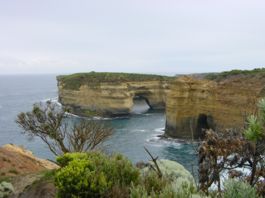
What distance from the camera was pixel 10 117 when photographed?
284 feet

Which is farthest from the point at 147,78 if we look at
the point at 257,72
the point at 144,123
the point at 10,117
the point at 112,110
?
the point at 257,72

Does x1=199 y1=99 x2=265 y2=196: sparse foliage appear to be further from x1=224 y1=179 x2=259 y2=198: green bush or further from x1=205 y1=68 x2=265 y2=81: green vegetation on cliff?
x1=205 y1=68 x2=265 y2=81: green vegetation on cliff

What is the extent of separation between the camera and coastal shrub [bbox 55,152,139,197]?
37.7ft

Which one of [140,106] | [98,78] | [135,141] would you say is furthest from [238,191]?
[140,106]

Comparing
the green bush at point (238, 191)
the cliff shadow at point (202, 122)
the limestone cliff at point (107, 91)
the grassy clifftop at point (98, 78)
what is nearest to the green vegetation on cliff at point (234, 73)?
the cliff shadow at point (202, 122)

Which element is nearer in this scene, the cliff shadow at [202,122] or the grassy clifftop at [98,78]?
the cliff shadow at [202,122]

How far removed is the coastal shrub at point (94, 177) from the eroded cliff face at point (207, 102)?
133 feet

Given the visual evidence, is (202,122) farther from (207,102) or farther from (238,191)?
(238,191)

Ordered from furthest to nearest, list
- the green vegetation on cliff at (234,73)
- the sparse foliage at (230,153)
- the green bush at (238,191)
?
the green vegetation on cliff at (234,73) < the sparse foliage at (230,153) < the green bush at (238,191)

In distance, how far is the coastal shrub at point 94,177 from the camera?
1148 centimetres

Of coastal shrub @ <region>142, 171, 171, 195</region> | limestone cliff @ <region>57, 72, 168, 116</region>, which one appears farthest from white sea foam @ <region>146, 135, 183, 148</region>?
coastal shrub @ <region>142, 171, 171, 195</region>

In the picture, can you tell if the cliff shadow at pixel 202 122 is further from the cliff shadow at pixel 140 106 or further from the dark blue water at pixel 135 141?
the cliff shadow at pixel 140 106

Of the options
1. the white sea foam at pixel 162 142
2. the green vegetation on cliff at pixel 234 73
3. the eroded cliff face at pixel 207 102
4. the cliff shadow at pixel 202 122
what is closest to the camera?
the eroded cliff face at pixel 207 102

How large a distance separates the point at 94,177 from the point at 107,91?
73.9m
